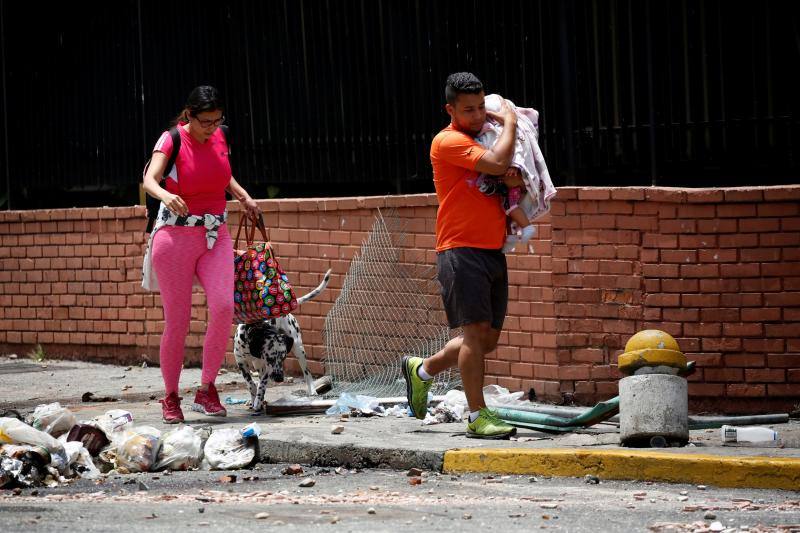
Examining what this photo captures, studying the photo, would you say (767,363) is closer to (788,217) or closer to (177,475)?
(788,217)

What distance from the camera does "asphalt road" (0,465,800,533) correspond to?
5832 mm

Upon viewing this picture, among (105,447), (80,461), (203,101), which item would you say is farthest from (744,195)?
(80,461)

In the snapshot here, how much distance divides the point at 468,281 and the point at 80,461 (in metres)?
2.20

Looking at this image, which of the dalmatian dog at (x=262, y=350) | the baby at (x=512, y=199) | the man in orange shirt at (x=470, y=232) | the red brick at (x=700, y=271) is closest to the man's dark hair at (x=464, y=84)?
the man in orange shirt at (x=470, y=232)

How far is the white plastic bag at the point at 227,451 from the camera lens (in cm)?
756

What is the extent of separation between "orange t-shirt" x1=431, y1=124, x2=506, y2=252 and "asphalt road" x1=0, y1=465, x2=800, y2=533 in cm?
127

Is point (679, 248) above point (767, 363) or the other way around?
above

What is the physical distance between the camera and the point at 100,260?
12164 millimetres

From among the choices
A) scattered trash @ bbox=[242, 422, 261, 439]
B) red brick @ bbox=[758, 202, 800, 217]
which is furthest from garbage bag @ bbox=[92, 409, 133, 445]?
red brick @ bbox=[758, 202, 800, 217]

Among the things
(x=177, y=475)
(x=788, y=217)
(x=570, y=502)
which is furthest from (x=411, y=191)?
(x=570, y=502)

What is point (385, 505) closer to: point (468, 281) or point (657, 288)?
point (468, 281)

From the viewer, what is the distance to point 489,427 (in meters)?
7.56

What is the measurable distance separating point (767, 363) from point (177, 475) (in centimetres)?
351

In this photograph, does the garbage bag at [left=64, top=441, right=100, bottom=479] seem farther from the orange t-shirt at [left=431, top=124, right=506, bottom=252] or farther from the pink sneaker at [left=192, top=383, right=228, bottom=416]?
the orange t-shirt at [left=431, top=124, right=506, bottom=252]
